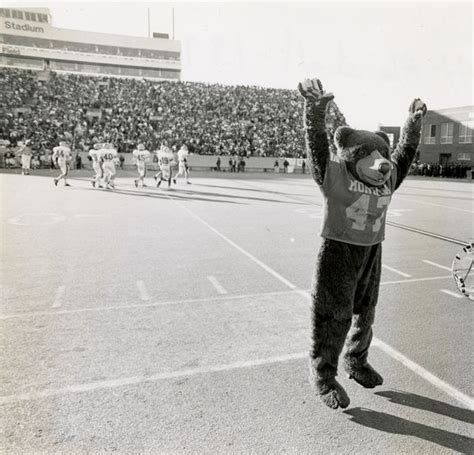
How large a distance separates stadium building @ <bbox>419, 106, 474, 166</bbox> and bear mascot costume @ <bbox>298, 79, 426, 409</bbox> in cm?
4333

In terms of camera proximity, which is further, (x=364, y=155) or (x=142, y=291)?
(x=142, y=291)

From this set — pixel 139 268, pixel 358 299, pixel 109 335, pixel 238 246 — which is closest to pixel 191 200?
pixel 238 246

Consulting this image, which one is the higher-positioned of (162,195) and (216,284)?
(162,195)

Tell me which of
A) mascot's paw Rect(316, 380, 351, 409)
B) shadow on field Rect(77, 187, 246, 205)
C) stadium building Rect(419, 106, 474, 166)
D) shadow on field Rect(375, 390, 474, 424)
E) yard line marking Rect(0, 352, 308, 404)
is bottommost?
shadow on field Rect(375, 390, 474, 424)

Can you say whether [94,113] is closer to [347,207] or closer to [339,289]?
[347,207]

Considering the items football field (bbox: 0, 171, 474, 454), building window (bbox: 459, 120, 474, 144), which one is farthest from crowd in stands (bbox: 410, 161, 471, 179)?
football field (bbox: 0, 171, 474, 454)

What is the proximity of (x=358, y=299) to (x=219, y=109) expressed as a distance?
39969 mm

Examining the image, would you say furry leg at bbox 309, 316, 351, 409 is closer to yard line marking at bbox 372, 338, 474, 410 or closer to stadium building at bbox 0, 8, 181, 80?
yard line marking at bbox 372, 338, 474, 410

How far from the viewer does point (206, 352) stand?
396 centimetres

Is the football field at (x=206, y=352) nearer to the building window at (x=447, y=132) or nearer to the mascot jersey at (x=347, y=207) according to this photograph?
the mascot jersey at (x=347, y=207)

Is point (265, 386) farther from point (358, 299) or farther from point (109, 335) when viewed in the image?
point (109, 335)

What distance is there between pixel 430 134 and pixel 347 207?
48263 mm

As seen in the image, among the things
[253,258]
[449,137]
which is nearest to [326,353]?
[253,258]

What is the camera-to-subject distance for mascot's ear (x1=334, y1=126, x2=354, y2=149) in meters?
3.38
